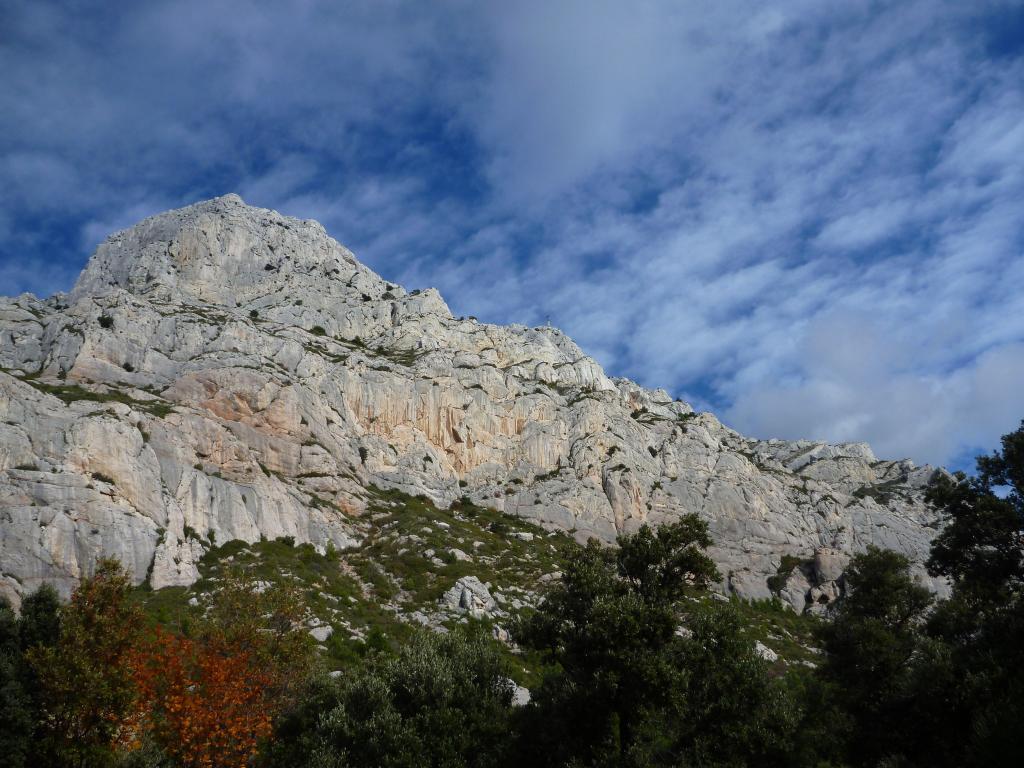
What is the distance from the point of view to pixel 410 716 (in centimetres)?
3306

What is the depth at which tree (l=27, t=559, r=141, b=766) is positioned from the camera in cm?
2548

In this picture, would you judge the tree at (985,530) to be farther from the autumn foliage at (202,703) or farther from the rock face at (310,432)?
the rock face at (310,432)

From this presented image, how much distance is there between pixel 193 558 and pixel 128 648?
3845cm

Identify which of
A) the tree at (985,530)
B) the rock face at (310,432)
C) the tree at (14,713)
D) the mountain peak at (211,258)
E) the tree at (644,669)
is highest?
the mountain peak at (211,258)

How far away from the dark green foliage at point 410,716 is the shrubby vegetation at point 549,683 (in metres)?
0.11

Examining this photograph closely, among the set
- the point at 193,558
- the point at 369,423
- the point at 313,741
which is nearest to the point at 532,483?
the point at 369,423

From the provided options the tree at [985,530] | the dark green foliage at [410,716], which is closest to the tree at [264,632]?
the dark green foliage at [410,716]

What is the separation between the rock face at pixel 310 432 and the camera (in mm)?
62250

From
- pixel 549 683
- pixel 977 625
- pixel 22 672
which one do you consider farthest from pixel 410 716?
pixel 977 625

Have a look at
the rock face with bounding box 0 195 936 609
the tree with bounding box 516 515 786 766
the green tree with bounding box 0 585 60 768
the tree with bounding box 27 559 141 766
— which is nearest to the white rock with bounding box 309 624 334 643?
the rock face with bounding box 0 195 936 609

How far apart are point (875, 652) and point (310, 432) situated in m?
77.9

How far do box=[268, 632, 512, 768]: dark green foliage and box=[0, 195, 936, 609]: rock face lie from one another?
102 feet

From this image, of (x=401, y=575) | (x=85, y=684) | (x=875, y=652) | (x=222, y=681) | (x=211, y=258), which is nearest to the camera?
(x=85, y=684)

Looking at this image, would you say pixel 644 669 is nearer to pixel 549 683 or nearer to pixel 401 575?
pixel 549 683
